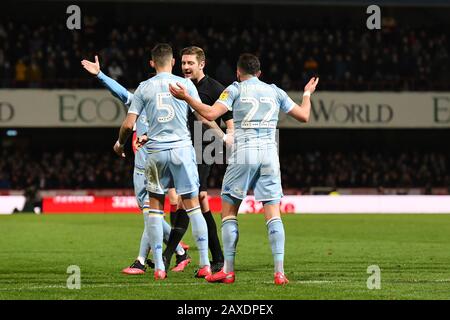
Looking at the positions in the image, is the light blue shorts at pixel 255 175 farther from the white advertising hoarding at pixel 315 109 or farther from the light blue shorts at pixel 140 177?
the white advertising hoarding at pixel 315 109

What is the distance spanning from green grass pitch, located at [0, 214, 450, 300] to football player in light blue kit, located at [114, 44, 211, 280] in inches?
28.8

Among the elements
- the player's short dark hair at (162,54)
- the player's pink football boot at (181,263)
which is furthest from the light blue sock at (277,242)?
the player's pink football boot at (181,263)

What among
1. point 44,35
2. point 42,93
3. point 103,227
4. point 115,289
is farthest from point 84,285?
point 44,35

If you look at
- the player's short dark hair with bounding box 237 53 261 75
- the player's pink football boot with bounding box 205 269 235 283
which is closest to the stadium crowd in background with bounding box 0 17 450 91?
the player's short dark hair with bounding box 237 53 261 75

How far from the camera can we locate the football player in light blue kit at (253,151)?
9641 mm

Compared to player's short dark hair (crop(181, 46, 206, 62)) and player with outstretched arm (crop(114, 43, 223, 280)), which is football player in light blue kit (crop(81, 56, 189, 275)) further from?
player with outstretched arm (crop(114, 43, 223, 280))

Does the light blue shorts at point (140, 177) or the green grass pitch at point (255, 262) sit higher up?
the light blue shorts at point (140, 177)

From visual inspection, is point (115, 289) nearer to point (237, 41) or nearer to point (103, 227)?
point (103, 227)

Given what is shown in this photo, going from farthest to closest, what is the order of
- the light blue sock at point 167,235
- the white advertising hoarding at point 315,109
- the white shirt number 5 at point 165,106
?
the white advertising hoarding at point 315,109 → the light blue sock at point 167,235 → the white shirt number 5 at point 165,106

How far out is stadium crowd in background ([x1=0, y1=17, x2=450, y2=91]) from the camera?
34500 millimetres

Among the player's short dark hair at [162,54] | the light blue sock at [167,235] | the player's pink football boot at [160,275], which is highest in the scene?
the player's short dark hair at [162,54]

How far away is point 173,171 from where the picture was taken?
10148 millimetres

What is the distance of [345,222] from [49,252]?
36.6 ft

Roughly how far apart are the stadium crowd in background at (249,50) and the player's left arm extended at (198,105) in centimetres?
Answer: 2441
